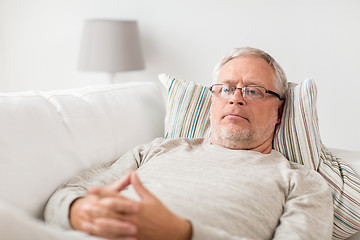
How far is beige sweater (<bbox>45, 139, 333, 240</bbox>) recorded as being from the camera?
1133mm

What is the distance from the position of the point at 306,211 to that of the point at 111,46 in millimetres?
1965

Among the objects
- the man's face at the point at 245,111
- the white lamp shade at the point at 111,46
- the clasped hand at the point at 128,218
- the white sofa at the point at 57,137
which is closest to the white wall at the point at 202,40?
the white lamp shade at the point at 111,46

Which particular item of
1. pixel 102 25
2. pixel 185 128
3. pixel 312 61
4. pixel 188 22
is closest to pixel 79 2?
pixel 102 25

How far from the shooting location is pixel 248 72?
150 centimetres

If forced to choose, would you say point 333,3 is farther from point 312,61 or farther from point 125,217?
point 125,217

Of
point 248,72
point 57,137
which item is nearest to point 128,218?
point 57,137

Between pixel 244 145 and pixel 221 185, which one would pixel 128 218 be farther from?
pixel 244 145

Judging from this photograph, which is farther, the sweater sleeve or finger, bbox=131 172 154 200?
the sweater sleeve

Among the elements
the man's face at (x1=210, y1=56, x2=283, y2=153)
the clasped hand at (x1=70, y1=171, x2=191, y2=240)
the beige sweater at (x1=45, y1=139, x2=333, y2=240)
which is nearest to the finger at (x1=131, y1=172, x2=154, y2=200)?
the clasped hand at (x1=70, y1=171, x2=191, y2=240)

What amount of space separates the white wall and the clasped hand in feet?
6.01

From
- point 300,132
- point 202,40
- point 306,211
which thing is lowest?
point 306,211

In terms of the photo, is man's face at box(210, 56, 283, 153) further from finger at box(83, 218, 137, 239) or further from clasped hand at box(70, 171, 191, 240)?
finger at box(83, 218, 137, 239)

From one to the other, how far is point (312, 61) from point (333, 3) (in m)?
0.34

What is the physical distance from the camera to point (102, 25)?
283 centimetres
